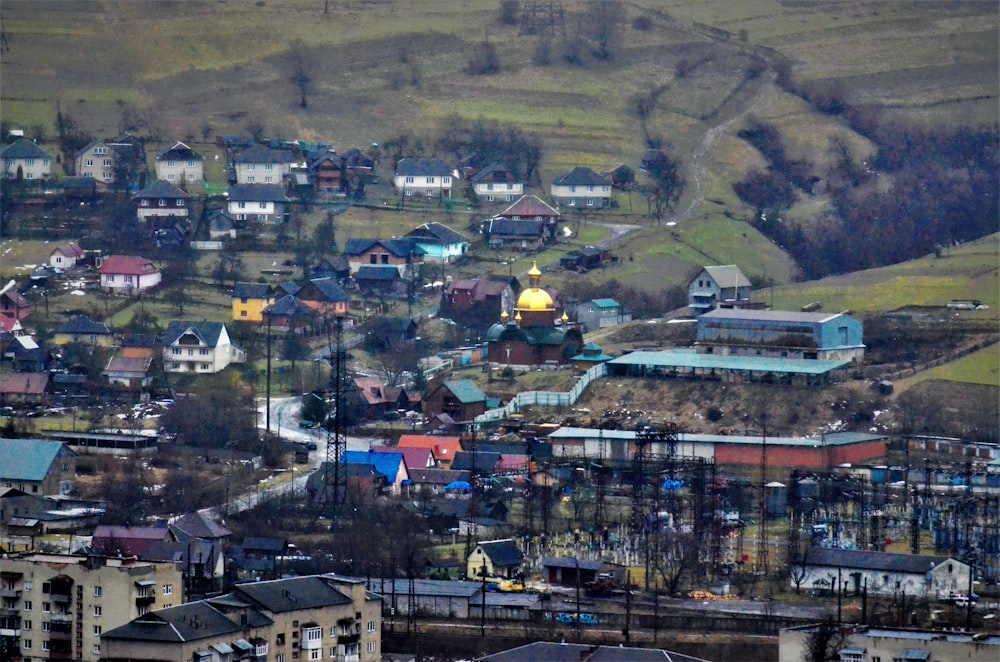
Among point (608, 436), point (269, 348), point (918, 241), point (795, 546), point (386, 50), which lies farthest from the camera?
point (386, 50)

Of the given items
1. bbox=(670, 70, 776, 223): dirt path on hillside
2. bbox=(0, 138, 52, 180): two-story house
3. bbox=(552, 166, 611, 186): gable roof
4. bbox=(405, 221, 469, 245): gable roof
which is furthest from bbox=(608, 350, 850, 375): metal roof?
bbox=(0, 138, 52, 180): two-story house

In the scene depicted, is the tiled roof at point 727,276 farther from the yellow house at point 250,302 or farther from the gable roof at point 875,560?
the gable roof at point 875,560

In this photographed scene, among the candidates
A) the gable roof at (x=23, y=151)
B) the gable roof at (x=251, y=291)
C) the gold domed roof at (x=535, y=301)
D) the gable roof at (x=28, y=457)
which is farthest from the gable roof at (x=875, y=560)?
the gable roof at (x=23, y=151)

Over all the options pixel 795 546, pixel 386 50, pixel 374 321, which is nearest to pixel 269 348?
pixel 374 321

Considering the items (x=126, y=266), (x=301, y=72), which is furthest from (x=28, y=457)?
(x=301, y=72)

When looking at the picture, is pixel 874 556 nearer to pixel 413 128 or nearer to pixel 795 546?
pixel 795 546

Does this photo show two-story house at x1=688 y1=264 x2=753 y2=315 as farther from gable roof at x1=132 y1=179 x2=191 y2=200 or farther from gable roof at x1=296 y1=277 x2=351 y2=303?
gable roof at x1=132 y1=179 x2=191 y2=200
